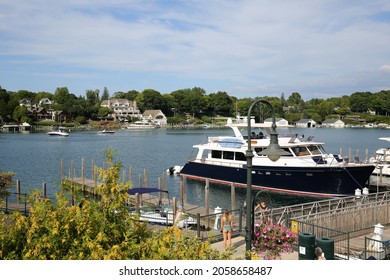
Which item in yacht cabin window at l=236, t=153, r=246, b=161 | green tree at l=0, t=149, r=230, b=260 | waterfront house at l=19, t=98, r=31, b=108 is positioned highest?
waterfront house at l=19, t=98, r=31, b=108

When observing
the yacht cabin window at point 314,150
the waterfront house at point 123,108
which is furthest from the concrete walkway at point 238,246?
the waterfront house at point 123,108

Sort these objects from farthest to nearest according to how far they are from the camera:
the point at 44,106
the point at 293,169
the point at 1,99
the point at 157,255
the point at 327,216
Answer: the point at 44,106 → the point at 1,99 → the point at 293,169 → the point at 327,216 → the point at 157,255

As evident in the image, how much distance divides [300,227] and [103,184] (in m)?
9.68

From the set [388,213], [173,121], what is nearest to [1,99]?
[173,121]

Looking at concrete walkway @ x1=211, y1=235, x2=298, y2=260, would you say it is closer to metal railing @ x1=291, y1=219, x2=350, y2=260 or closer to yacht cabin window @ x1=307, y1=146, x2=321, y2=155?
metal railing @ x1=291, y1=219, x2=350, y2=260

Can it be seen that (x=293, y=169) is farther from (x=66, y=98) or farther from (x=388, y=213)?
(x=66, y=98)

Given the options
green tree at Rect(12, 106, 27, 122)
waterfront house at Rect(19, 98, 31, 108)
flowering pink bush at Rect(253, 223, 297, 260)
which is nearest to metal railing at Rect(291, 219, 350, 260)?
flowering pink bush at Rect(253, 223, 297, 260)

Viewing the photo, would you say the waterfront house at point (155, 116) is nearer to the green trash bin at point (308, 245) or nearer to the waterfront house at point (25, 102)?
the waterfront house at point (25, 102)

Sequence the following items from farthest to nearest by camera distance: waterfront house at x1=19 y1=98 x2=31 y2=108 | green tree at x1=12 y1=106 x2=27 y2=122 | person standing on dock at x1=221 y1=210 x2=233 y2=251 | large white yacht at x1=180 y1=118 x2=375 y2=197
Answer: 1. waterfront house at x1=19 y1=98 x2=31 y2=108
2. green tree at x1=12 y1=106 x2=27 y2=122
3. large white yacht at x1=180 y1=118 x2=375 y2=197
4. person standing on dock at x1=221 y1=210 x2=233 y2=251

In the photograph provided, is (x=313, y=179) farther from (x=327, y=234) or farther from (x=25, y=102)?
(x=25, y=102)

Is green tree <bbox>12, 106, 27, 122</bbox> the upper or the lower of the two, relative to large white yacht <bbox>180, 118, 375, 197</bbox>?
upper

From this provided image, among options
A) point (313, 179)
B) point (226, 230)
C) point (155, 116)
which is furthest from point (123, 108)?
point (226, 230)

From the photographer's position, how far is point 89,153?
228 feet

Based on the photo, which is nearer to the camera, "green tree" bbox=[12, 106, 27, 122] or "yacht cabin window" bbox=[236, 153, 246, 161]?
"yacht cabin window" bbox=[236, 153, 246, 161]
